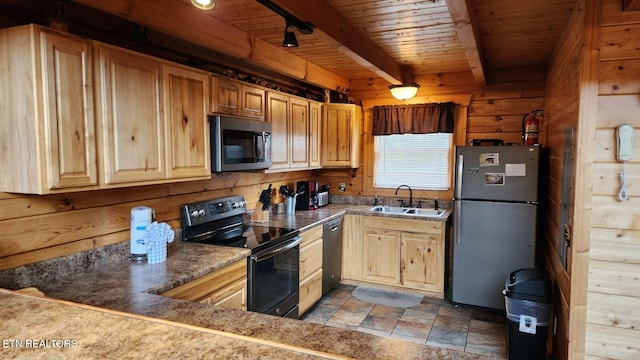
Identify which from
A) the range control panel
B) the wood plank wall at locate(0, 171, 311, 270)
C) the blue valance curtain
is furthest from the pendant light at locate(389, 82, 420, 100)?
the wood plank wall at locate(0, 171, 311, 270)

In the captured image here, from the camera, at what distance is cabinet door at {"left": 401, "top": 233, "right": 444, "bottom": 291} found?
4.00 meters

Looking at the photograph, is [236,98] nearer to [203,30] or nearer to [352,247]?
[203,30]

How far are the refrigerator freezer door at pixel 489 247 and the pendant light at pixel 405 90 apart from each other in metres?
1.23

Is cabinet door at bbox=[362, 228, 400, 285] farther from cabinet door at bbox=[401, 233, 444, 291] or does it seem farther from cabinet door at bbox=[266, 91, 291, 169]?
cabinet door at bbox=[266, 91, 291, 169]

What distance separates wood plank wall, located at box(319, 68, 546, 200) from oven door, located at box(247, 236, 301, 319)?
1941mm

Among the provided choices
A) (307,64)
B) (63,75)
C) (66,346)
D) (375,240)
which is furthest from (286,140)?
(66,346)

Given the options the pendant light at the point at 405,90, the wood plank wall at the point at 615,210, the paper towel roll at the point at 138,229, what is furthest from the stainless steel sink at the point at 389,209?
the paper towel roll at the point at 138,229

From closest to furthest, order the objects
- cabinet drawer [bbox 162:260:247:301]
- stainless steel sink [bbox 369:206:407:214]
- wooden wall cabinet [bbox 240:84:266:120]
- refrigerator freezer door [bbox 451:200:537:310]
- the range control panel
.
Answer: cabinet drawer [bbox 162:260:247:301]
the range control panel
wooden wall cabinet [bbox 240:84:266:120]
refrigerator freezer door [bbox 451:200:537:310]
stainless steel sink [bbox 369:206:407:214]

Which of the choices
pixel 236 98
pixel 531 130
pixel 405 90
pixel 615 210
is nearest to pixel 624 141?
pixel 615 210

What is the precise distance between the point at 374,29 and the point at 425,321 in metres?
2.50

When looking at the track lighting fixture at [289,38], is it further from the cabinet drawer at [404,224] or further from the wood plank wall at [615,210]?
the cabinet drawer at [404,224]

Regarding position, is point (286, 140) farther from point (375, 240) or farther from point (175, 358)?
point (175, 358)

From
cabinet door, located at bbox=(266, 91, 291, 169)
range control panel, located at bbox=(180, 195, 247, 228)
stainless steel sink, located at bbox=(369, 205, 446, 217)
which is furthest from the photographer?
stainless steel sink, located at bbox=(369, 205, 446, 217)

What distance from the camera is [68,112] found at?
179cm
